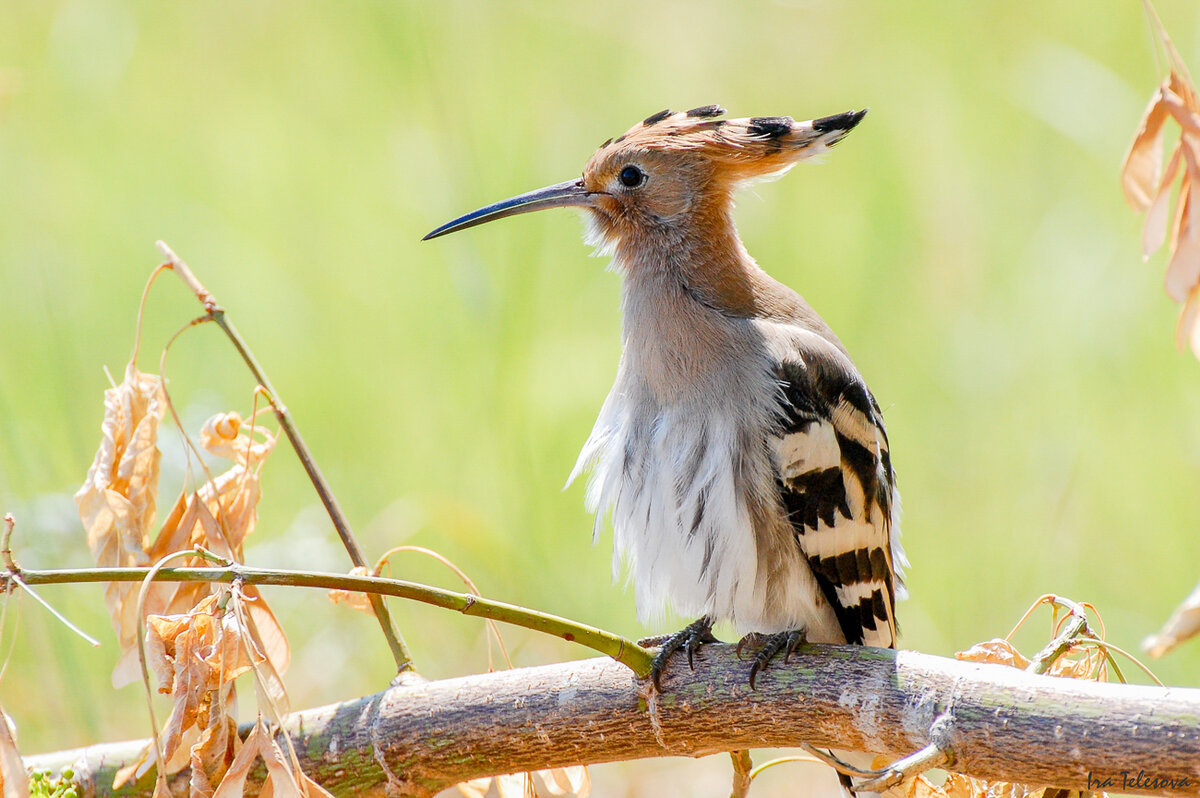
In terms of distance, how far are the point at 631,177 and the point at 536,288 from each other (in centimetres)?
123

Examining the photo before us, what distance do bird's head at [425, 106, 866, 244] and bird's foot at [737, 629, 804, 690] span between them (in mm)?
844

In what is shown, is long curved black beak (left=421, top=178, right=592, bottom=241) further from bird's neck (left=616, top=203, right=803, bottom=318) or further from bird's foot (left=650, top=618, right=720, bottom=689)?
bird's foot (left=650, top=618, right=720, bottom=689)

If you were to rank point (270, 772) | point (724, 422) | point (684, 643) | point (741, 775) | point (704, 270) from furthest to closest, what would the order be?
point (704, 270), point (724, 422), point (684, 643), point (741, 775), point (270, 772)

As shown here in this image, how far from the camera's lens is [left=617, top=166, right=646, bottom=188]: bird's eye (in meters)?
2.47

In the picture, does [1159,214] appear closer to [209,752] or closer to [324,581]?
[324,581]

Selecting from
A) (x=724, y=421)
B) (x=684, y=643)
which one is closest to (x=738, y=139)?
(x=724, y=421)

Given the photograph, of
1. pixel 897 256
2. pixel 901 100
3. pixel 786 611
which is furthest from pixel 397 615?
pixel 901 100

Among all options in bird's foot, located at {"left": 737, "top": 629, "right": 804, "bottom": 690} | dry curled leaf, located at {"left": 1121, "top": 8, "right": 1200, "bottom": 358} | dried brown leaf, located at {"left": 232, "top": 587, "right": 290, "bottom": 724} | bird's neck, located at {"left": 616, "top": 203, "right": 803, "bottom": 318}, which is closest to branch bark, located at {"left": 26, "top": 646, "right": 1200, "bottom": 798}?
bird's foot, located at {"left": 737, "top": 629, "right": 804, "bottom": 690}

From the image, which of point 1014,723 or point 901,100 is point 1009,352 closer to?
point 901,100

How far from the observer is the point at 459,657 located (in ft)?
11.2

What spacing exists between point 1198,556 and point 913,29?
2.77 m

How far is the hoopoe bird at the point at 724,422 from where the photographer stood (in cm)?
216

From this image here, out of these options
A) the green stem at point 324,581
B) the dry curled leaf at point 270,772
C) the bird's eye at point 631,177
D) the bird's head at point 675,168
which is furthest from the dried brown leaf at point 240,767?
the bird's eye at point 631,177

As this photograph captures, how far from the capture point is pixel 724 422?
86.0 inches
